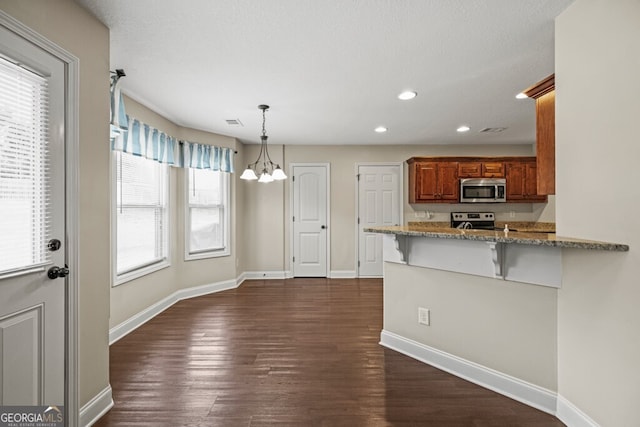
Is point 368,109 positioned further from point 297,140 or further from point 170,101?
point 170,101

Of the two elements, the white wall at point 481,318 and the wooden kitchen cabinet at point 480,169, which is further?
the wooden kitchen cabinet at point 480,169

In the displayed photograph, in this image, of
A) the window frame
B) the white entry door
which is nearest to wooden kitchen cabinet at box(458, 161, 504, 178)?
the white entry door

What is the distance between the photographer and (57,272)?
1.63m

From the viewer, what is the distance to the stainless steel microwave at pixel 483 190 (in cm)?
532

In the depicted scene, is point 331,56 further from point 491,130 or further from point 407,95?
point 491,130

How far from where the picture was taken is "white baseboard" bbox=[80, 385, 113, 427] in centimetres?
182

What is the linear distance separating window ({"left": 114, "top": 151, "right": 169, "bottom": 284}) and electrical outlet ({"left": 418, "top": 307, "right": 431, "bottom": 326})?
2898mm

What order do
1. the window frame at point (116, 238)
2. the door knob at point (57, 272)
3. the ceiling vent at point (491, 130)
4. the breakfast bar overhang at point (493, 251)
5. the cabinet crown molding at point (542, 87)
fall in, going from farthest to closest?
the ceiling vent at point (491, 130)
the window frame at point (116, 238)
the cabinet crown molding at point (542, 87)
the breakfast bar overhang at point (493, 251)
the door knob at point (57, 272)

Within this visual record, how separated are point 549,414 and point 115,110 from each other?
372cm

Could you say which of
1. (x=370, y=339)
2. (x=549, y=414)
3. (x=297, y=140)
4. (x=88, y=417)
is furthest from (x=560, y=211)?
(x=297, y=140)

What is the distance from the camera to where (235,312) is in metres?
3.82

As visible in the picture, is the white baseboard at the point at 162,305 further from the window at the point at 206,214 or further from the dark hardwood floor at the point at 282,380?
the window at the point at 206,214

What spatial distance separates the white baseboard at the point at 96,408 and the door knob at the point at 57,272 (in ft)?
2.73

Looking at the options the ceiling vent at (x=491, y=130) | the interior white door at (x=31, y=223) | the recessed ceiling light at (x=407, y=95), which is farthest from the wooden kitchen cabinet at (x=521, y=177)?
the interior white door at (x=31, y=223)
